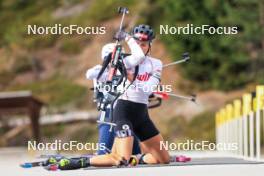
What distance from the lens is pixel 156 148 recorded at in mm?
13492

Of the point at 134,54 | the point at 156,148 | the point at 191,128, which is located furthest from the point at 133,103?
the point at 191,128

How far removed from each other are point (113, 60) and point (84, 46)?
53.1m

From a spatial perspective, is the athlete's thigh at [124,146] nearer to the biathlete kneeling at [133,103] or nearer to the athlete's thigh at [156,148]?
the biathlete kneeling at [133,103]

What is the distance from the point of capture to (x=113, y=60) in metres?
12.6

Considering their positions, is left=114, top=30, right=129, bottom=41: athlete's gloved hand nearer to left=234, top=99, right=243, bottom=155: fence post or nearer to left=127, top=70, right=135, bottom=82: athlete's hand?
left=127, top=70, right=135, bottom=82: athlete's hand

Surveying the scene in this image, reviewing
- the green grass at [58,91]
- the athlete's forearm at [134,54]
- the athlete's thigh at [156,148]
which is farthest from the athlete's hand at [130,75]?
the green grass at [58,91]

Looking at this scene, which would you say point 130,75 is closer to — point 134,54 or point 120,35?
point 134,54

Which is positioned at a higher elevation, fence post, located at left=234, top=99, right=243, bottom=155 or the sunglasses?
the sunglasses

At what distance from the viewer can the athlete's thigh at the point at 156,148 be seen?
13344mm

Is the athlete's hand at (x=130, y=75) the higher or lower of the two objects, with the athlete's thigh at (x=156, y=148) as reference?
higher

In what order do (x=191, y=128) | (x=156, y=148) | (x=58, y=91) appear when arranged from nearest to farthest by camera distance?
(x=156, y=148)
(x=191, y=128)
(x=58, y=91)

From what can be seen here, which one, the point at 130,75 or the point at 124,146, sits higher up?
the point at 130,75

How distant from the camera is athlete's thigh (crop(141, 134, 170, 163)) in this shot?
13.3 meters

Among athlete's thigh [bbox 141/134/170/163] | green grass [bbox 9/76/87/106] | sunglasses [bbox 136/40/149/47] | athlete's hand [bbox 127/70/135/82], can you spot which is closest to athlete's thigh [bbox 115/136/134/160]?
athlete's thigh [bbox 141/134/170/163]
